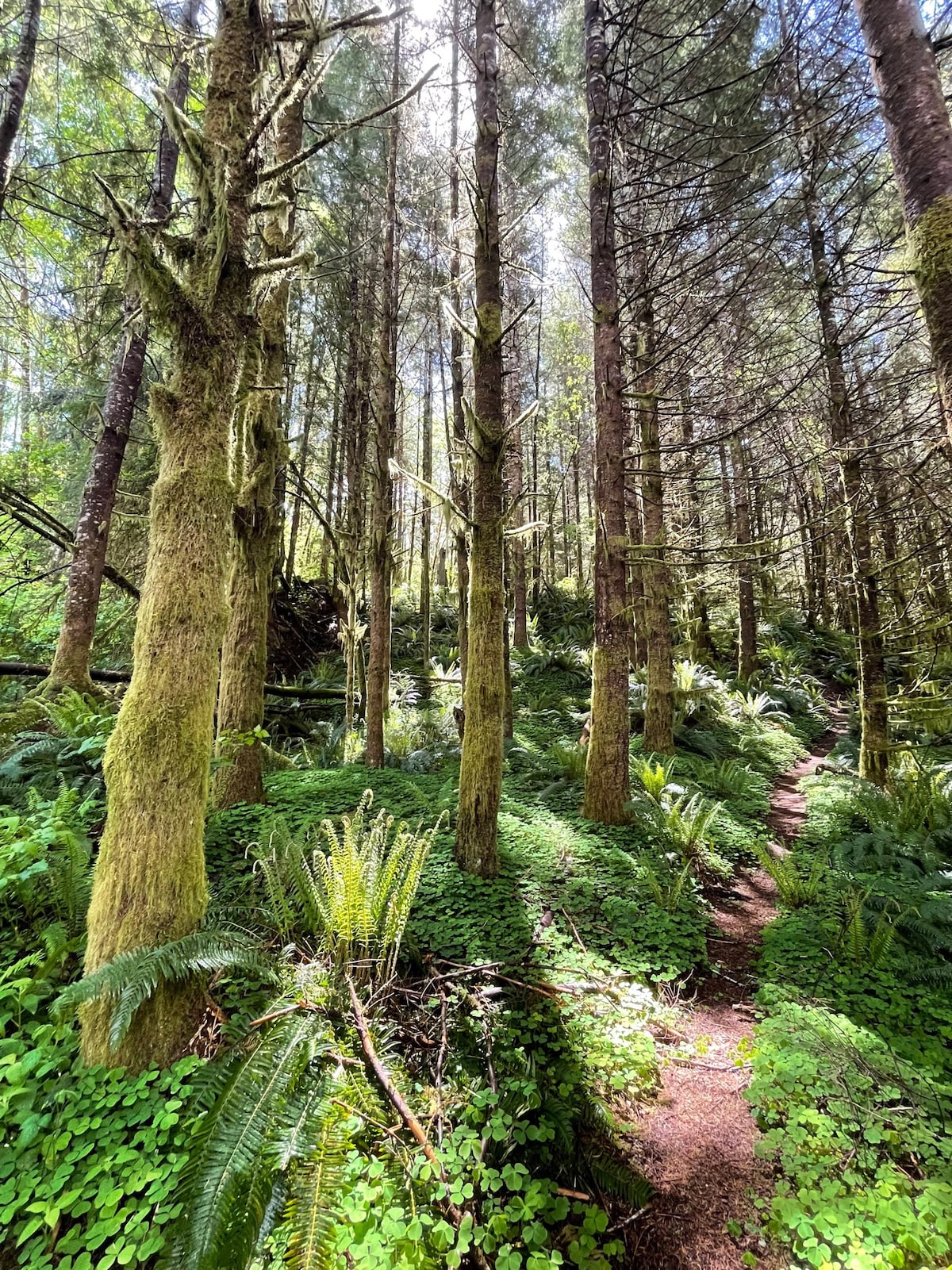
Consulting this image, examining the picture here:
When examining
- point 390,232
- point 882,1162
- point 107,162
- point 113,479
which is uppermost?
point 107,162

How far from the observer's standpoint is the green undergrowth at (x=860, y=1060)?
1.73 metres

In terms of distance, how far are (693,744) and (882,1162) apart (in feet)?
22.1

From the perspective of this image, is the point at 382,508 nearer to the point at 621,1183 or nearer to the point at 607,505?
the point at 607,505

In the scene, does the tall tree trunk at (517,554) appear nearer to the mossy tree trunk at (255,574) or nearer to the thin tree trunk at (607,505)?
the thin tree trunk at (607,505)

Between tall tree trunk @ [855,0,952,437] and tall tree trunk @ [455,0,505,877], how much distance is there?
7.69 ft

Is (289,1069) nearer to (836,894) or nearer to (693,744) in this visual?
(836,894)

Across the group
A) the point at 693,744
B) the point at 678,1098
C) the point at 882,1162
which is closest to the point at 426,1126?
the point at 678,1098

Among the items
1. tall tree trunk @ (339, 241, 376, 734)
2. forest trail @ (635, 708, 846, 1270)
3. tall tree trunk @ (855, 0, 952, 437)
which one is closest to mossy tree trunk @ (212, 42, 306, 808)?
tall tree trunk @ (339, 241, 376, 734)

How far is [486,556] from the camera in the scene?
3992 mm

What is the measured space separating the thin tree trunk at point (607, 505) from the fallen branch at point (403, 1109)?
11.1ft

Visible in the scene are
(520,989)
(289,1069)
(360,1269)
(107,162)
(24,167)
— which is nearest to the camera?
(360,1269)

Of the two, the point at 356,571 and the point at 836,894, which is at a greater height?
the point at 356,571

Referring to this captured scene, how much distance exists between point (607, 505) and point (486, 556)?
197 cm

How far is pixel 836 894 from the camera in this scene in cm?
396
